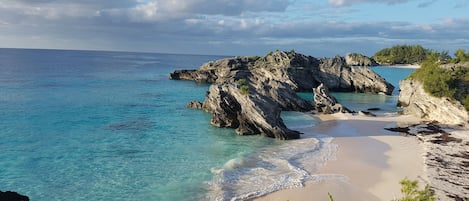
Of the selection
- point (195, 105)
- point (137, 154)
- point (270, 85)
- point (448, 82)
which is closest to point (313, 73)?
point (270, 85)

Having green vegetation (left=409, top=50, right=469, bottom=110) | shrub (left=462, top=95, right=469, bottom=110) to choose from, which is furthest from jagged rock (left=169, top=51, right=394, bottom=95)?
shrub (left=462, top=95, right=469, bottom=110)

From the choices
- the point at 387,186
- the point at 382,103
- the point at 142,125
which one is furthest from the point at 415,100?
the point at 142,125

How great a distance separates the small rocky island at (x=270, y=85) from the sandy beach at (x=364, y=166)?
6688 millimetres

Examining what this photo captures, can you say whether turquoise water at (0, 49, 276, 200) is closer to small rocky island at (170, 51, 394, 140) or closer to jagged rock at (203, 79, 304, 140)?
jagged rock at (203, 79, 304, 140)

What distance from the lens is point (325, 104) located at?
60000mm

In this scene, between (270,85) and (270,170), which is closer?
(270,170)

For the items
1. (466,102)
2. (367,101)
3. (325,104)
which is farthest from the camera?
(367,101)

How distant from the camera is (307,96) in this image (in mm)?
80500

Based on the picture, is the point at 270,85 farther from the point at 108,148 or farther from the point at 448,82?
the point at 108,148

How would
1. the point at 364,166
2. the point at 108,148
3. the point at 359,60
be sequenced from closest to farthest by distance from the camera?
the point at 364,166
the point at 108,148
the point at 359,60

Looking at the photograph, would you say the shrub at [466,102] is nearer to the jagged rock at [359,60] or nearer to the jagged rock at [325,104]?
the jagged rock at [325,104]

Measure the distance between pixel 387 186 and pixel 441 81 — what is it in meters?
29.9

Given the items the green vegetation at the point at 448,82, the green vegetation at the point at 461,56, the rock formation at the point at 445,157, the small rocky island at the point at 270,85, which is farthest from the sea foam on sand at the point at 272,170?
the green vegetation at the point at 461,56

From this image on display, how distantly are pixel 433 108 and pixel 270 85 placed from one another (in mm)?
23189
